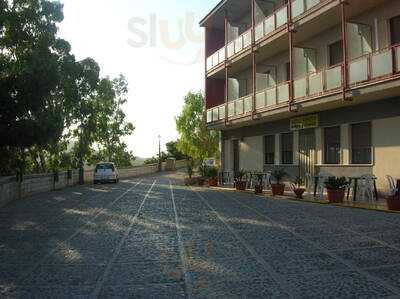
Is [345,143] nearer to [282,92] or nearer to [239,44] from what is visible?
[282,92]

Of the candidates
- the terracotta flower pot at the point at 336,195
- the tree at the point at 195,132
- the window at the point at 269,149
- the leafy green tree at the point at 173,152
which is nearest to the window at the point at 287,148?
the window at the point at 269,149

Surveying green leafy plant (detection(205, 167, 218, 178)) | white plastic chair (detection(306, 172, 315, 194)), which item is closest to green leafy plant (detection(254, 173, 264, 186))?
white plastic chair (detection(306, 172, 315, 194))

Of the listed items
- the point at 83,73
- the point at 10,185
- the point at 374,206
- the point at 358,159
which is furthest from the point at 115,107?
the point at 374,206

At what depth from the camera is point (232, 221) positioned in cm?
1445

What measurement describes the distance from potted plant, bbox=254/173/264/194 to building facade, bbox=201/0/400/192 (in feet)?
4.45

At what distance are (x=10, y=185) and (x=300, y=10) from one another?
48.3 ft

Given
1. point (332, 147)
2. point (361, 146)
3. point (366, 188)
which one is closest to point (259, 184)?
point (332, 147)

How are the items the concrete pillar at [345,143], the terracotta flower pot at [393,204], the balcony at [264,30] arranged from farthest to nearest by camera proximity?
the balcony at [264,30]
the concrete pillar at [345,143]
the terracotta flower pot at [393,204]

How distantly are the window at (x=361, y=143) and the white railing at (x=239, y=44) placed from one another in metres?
9.79

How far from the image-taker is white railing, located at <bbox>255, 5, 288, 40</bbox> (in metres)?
26.0

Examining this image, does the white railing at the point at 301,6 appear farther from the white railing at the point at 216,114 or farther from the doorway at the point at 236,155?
the doorway at the point at 236,155

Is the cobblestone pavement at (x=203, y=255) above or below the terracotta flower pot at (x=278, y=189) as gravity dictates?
below

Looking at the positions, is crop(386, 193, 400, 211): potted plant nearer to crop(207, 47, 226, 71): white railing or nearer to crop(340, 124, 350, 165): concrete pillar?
crop(340, 124, 350, 165): concrete pillar

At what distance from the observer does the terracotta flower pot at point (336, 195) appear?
19.5 metres
